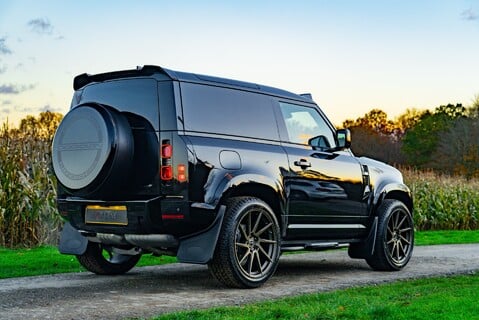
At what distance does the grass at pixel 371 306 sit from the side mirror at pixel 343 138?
222cm

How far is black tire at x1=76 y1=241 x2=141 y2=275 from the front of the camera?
29.7 ft

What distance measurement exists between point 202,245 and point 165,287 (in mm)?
897

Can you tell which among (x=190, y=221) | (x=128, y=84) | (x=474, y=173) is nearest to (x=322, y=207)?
(x=190, y=221)

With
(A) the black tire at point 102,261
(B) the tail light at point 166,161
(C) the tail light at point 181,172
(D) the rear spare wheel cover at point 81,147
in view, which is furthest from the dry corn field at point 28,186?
(C) the tail light at point 181,172

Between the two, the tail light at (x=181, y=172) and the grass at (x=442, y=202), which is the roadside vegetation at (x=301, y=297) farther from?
the tail light at (x=181, y=172)

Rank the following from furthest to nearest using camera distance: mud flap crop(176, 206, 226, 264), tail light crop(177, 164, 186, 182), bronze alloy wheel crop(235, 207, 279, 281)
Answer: bronze alloy wheel crop(235, 207, 279, 281), mud flap crop(176, 206, 226, 264), tail light crop(177, 164, 186, 182)

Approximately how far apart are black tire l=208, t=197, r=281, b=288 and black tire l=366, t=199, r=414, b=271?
6.98ft

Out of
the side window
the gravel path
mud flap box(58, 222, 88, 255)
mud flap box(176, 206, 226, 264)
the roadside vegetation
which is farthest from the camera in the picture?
the side window

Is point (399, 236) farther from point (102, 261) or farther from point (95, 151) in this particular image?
point (95, 151)

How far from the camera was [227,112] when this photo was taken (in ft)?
26.5

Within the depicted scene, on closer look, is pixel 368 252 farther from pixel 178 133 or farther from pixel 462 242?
pixel 462 242

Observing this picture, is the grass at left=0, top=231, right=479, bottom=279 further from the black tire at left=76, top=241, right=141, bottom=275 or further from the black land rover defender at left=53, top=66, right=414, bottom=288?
the black land rover defender at left=53, top=66, right=414, bottom=288

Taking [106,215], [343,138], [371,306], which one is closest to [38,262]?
[106,215]

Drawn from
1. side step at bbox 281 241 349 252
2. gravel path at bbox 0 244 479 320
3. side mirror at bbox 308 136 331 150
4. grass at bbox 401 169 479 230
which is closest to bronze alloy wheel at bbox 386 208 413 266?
gravel path at bbox 0 244 479 320
